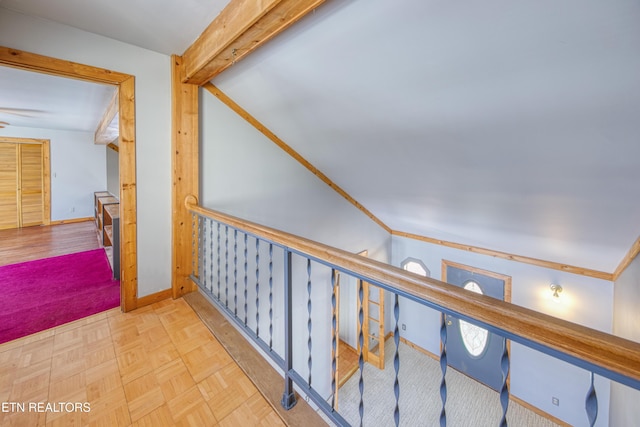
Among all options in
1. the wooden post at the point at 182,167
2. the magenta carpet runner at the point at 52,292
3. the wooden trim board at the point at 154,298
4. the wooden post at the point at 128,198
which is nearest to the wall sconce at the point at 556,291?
the wooden post at the point at 182,167

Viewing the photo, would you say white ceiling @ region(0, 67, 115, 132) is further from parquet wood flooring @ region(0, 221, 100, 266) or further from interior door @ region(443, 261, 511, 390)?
interior door @ region(443, 261, 511, 390)

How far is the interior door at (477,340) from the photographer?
13.0ft

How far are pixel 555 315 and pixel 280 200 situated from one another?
3.98 metres

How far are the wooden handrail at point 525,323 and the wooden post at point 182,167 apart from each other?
1895mm

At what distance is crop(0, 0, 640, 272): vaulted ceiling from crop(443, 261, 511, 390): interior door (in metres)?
1.25

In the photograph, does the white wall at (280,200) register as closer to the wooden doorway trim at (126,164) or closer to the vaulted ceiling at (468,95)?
the vaulted ceiling at (468,95)

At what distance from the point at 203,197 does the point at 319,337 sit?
2603 millimetres

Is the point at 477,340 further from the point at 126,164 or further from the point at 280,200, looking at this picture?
the point at 126,164

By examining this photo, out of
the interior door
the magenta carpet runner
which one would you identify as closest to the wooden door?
the magenta carpet runner

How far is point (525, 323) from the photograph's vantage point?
565 mm

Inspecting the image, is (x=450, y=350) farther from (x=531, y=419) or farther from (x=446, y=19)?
(x=446, y=19)

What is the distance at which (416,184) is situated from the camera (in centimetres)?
278

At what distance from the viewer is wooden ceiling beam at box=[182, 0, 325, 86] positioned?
1278 millimetres

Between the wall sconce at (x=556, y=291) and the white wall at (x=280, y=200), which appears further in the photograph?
the wall sconce at (x=556, y=291)
